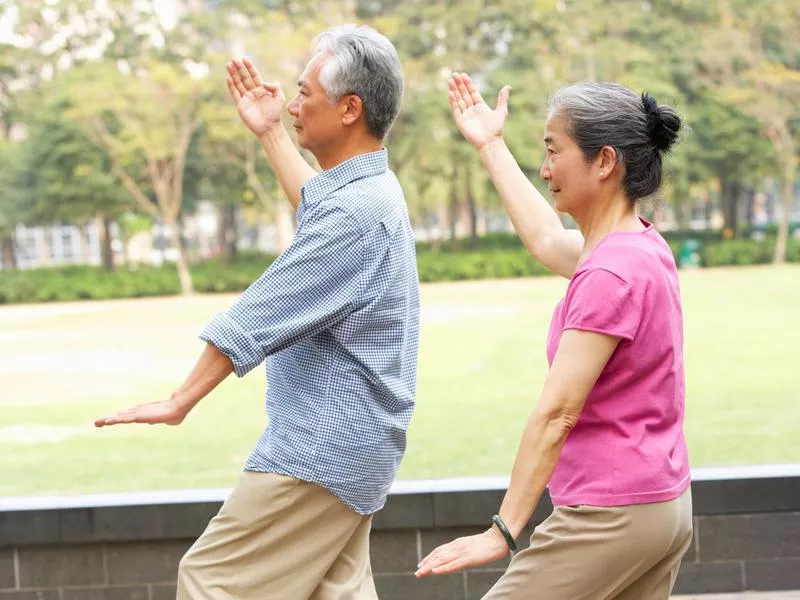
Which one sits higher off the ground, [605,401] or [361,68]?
[361,68]

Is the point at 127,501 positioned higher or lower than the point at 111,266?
higher

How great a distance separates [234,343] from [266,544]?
321 millimetres

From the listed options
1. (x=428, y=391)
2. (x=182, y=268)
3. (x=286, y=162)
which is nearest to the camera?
(x=286, y=162)

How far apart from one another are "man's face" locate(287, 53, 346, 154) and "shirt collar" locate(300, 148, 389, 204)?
51 millimetres

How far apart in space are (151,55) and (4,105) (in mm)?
3594

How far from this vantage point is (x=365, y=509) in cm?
176

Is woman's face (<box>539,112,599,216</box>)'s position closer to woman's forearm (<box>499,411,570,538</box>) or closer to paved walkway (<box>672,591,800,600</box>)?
woman's forearm (<box>499,411,570,538</box>)

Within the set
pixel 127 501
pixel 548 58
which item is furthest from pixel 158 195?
pixel 127 501

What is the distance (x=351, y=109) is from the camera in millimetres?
1760

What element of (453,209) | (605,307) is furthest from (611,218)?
(453,209)

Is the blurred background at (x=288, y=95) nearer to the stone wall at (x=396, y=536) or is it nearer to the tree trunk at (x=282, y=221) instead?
the tree trunk at (x=282, y=221)

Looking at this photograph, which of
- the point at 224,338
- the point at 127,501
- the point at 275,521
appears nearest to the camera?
the point at 224,338

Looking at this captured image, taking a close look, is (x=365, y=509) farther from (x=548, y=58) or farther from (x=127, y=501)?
(x=548, y=58)

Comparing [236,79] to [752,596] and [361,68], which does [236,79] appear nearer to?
[361,68]
